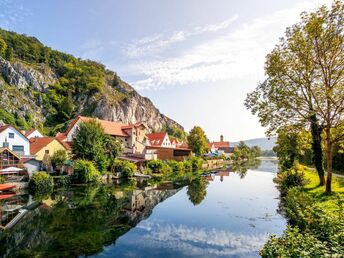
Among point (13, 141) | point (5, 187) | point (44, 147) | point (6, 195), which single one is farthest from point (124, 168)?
point (6, 195)

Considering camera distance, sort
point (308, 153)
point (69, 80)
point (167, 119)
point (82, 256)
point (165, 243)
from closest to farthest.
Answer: point (82, 256) → point (165, 243) → point (308, 153) → point (69, 80) → point (167, 119)

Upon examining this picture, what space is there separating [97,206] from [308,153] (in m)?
45.8

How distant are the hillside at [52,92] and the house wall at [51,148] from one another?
3462 centimetres

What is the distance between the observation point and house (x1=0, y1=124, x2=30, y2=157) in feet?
108

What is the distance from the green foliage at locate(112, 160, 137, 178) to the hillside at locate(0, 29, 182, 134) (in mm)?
41334

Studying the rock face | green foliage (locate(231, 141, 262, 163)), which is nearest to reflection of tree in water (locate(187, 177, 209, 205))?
the rock face

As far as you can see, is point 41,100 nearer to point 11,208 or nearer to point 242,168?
point 242,168

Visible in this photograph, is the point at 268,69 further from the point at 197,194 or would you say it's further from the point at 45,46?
the point at 45,46

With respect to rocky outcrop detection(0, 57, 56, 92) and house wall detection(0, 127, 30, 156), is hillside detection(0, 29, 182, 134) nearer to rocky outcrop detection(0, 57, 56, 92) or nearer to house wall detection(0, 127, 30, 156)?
rocky outcrop detection(0, 57, 56, 92)

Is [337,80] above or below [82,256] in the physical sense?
above

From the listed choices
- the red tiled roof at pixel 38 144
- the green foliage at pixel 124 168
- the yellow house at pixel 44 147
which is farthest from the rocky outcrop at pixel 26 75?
the green foliage at pixel 124 168

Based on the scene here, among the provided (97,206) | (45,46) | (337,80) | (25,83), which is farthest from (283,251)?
(45,46)

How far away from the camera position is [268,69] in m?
18.4

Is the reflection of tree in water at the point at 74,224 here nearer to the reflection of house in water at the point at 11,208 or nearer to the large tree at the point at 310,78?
the reflection of house in water at the point at 11,208
